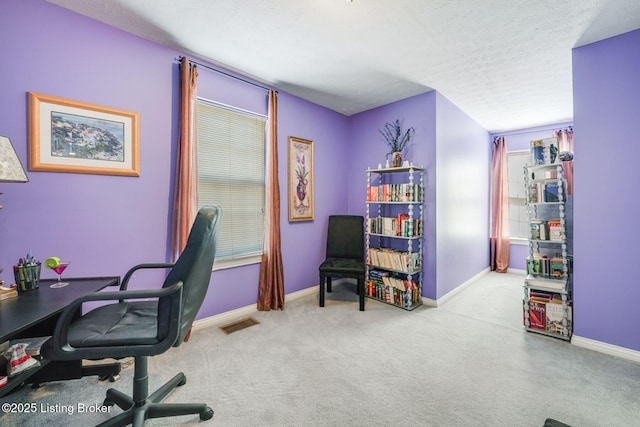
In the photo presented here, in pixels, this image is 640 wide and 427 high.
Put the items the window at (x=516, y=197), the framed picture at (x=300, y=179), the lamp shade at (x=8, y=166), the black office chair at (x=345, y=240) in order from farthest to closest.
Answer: the window at (x=516, y=197) → the black office chair at (x=345, y=240) → the framed picture at (x=300, y=179) → the lamp shade at (x=8, y=166)

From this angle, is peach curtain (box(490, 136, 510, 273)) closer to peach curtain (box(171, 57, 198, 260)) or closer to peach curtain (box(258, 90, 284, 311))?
peach curtain (box(258, 90, 284, 311))

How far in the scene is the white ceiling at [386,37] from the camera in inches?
72.8

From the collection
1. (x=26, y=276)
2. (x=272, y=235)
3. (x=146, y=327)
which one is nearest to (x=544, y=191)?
(x=272, y=235)

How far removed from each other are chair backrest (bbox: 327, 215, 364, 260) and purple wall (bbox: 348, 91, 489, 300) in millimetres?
421

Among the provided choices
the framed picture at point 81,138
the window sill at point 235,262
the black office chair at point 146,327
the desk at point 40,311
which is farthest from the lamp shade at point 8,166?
the window sill at point 235,262

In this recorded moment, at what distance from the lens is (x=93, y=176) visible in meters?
2.02

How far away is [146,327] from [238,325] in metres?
1.46

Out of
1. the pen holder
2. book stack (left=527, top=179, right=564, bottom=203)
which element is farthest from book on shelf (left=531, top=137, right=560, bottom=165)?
the pen holder

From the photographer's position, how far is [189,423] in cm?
146

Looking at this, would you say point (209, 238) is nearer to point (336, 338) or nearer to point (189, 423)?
point (189, 423)

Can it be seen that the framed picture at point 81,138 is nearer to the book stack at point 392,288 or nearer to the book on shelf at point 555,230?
the book stack at point 392,288

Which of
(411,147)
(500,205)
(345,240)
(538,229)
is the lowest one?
(345,240)

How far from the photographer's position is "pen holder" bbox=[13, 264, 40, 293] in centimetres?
147

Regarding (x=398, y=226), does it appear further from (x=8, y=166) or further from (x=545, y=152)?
(x=8, y=166)
